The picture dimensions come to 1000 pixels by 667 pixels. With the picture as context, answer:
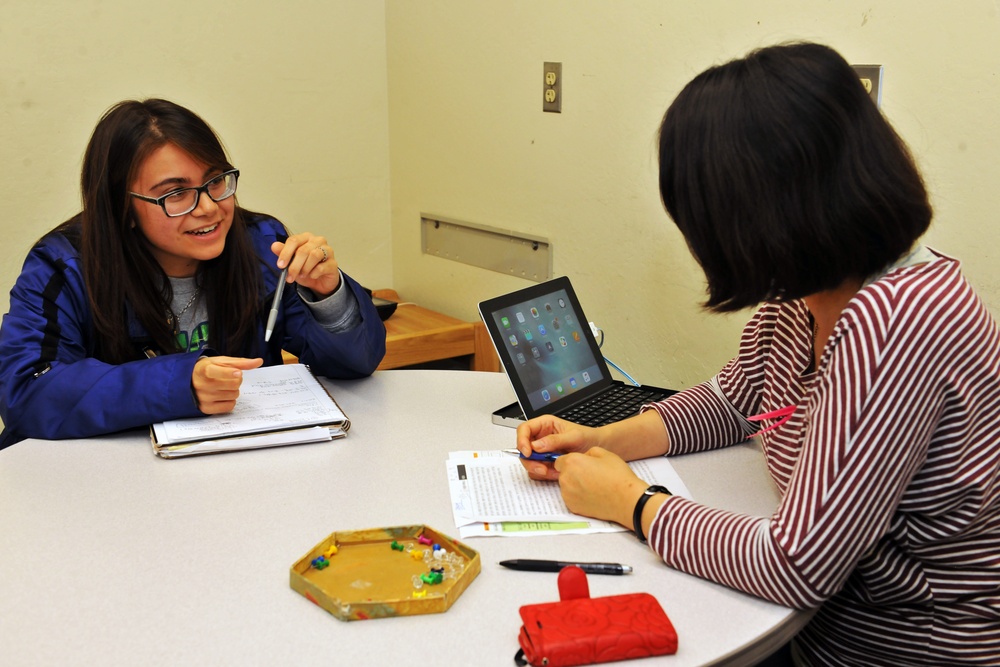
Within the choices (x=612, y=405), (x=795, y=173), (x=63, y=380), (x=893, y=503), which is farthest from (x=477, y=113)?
(x=893, y=503)

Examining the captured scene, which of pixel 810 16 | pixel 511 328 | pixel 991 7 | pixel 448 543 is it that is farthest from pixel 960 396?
pixel 810 16

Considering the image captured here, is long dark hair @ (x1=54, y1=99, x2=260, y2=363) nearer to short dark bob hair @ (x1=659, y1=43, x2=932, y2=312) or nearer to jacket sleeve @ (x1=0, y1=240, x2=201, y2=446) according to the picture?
jacket sleeve @ (x1=0, y1=240, x2=201, y2=446)

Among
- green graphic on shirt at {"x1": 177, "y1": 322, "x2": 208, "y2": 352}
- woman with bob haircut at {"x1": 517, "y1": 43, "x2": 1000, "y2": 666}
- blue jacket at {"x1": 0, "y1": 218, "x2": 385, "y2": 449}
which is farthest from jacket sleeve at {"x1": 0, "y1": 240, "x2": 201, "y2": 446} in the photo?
woman with bob haircut at {"x1": 517, "y1": 43, "x2": 1000, "y2": 666}

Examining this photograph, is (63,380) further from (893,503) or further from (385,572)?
(893,503)

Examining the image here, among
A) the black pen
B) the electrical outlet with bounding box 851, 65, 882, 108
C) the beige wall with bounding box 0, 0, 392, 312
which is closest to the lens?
the black pen

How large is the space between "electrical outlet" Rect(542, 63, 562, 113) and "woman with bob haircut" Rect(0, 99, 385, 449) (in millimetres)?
846

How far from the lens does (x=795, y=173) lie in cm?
93

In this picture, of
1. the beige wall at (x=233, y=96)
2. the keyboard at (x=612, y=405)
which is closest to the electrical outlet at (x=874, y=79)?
the keyboard at (x=612, y=405)

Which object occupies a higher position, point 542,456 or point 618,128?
point 618,128

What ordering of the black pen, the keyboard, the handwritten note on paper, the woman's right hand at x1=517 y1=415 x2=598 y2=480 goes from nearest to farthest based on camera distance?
the black pen < the woman's right hand at x1=517 y1=415 x2=598 y2=480 < the handwritten note on paper < the keyboard

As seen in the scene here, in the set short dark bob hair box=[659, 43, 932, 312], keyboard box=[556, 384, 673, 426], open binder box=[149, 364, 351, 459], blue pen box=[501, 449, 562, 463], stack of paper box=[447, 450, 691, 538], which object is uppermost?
short dark bob hair box=[659, 43, 932, 312]

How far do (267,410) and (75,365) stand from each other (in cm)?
30

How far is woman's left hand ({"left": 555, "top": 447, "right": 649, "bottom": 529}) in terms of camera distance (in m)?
1.07

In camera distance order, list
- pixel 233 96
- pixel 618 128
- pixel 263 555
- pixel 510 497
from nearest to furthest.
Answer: pixel 263 555
pixel 510 497
pixel 618 128
pixel 233 96
